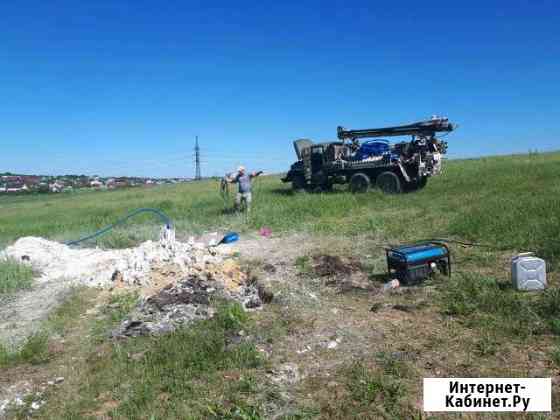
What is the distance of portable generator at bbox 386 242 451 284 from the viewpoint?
19.1 feet

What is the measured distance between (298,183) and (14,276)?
39.0 feet

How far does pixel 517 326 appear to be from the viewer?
13.9 ft

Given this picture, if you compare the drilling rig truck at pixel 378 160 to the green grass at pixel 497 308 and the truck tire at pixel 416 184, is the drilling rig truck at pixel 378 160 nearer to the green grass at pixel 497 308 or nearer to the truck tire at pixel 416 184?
the truck tire at pixel 416 184

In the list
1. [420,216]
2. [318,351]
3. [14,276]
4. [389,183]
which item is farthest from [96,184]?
[318,351]

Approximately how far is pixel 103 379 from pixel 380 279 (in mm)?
4099

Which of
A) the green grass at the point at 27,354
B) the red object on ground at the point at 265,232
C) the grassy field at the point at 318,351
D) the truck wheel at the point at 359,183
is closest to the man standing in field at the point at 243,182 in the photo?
the red object on ground at the point at 265,232

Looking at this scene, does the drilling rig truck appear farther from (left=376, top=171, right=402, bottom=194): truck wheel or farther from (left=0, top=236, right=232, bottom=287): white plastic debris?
(left=0, top=236, right=232, bottom=287): white plastic debris

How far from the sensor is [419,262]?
587cm

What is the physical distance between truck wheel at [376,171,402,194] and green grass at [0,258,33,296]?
443 inches

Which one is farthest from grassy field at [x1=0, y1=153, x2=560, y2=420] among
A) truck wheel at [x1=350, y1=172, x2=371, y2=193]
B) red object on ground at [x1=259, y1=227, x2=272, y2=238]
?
truck wheel at [x1=350, y1=172, x2=371, y2=193]

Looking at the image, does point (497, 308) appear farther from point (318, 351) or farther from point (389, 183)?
point (389, 183)

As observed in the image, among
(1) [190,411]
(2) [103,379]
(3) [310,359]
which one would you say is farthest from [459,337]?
(2) [103,379]

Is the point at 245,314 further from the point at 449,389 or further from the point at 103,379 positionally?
the point at 449,389

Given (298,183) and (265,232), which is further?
(298,183)
